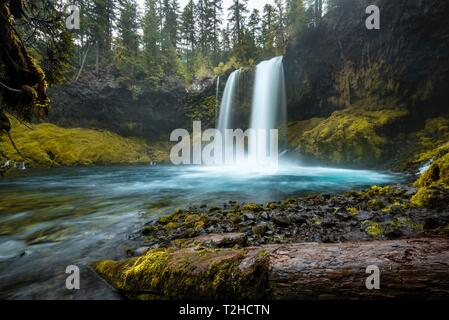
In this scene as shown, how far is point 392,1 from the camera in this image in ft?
60.5

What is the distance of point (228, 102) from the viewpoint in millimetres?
32438

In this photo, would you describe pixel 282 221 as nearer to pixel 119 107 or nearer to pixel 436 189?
pixel 436 189

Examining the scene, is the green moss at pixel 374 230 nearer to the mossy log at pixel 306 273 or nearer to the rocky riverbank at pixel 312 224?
the rocky riverbank at pixel 312 224

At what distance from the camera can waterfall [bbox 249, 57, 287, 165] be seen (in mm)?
27250

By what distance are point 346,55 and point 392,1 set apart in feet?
14.9

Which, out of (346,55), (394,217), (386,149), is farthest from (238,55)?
(394,217)

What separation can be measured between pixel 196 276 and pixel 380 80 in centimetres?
2131

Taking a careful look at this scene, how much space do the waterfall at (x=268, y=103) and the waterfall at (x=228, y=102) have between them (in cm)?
324

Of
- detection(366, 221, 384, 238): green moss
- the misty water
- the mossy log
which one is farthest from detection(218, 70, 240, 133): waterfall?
the mossy log

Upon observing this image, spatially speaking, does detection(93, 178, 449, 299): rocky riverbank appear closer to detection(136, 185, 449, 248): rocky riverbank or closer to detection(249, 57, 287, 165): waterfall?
detection(136, 185, 449, 248): rocky riverbank

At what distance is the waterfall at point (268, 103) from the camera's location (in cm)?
2725

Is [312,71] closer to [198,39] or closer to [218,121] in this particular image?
[218,121]

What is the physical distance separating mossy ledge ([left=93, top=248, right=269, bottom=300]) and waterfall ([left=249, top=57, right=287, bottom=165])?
23.6 meters

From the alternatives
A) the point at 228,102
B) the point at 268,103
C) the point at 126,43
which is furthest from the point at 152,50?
the point at 268,103
